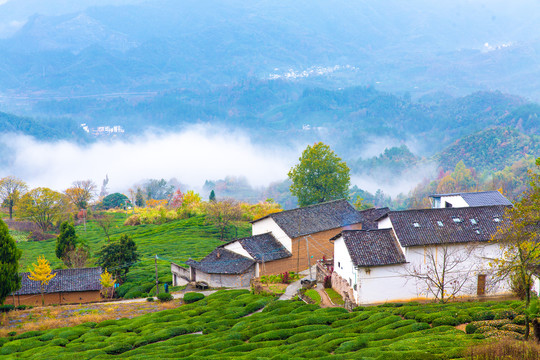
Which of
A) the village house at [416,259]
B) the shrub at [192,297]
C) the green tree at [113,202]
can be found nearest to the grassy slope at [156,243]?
the shrub at [192,297]

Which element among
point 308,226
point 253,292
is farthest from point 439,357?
point 308,226

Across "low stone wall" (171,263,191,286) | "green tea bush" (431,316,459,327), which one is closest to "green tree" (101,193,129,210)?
"low stone wall" (171,263,191,286)

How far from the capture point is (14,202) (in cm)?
12675

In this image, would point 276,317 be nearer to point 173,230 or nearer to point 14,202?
point 173,230

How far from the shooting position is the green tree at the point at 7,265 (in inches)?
1921

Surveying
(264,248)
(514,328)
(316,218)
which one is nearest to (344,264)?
(264,248)

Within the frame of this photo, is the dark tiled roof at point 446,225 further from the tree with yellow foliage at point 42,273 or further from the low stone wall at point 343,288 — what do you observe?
the tree with yellow foliage at point 42,273

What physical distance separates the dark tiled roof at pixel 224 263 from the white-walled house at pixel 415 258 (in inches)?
597

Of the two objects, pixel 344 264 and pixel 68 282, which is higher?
pixel 344 264

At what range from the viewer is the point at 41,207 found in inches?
4488

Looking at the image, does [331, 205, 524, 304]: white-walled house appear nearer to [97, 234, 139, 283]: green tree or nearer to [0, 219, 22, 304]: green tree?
[0, 219, 22, 304]: green tree

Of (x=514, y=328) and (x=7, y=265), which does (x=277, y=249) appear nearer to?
(x=7, y=265)

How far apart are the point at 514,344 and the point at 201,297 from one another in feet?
115

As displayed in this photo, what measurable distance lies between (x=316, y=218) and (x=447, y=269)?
2227 cm
